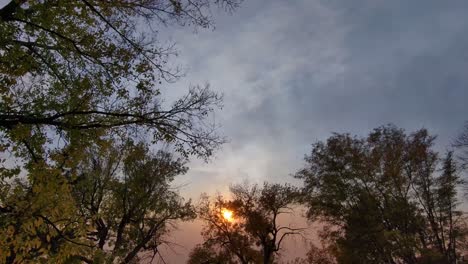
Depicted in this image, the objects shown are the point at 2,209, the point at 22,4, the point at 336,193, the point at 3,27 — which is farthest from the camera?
the point at 336,193

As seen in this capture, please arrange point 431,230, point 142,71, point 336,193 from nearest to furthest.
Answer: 1. point 142,71
2. point 431,230
3. point 336,193

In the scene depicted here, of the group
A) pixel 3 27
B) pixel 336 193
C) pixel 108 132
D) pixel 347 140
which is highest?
pixel 347 140

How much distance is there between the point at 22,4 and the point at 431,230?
1126 inches

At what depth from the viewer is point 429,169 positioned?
96.3 feet

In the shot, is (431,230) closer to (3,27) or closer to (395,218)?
(395,218)

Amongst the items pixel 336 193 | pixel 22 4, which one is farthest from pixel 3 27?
pixel 336 193

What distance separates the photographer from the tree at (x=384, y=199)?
27578mm

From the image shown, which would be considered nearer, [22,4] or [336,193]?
[22,4]

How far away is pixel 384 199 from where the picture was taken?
29.6 metres

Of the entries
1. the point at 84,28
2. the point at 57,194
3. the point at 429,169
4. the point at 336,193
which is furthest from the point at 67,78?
the point at 429,169

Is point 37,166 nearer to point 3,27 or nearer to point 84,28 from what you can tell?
point 3,27

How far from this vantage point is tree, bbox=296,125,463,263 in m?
27.6

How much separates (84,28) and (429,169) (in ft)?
90.0

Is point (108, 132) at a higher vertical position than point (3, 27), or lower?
lower
